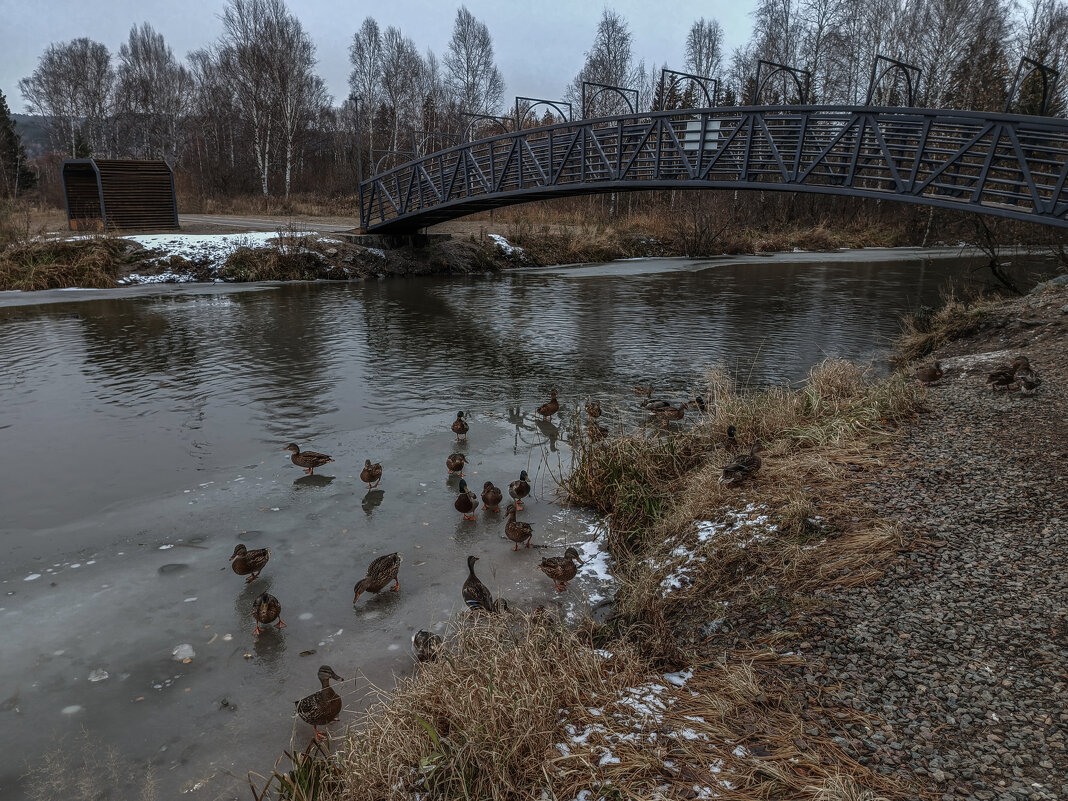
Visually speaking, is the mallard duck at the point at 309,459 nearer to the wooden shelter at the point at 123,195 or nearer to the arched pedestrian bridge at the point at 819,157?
the arched pedestrian bridge at the point at 819,157

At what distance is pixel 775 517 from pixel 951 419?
2518 mm

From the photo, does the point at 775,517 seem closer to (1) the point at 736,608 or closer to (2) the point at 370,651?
(1) the point at 736,608

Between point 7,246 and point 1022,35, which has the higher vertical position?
point 1022,35

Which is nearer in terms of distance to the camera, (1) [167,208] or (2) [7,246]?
(2) [7,246]

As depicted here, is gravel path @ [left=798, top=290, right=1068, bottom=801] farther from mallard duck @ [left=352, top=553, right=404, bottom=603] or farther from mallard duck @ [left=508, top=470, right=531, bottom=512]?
mallard duck @ [left=508, top=470, right=531, bottom=512]

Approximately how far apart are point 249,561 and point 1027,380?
6.50 m

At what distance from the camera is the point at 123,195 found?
852 inches

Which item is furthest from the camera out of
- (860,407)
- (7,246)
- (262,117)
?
(262,117)

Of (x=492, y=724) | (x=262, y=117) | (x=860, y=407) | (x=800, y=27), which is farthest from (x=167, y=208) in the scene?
(x=800, y=27)

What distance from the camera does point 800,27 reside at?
43.8 metres

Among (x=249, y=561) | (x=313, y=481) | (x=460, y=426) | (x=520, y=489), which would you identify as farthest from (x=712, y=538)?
(x=313, y=481)

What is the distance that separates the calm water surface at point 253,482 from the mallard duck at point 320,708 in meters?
0.22

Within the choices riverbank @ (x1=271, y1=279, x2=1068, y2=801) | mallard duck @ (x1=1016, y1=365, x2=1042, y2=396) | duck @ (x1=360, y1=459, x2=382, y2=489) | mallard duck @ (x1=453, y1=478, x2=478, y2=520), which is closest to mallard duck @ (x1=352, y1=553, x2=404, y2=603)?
riverbank @ (x1=271, y1=279, x2=1068, y2=801)

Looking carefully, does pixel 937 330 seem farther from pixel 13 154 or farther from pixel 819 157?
pixel 13 154
